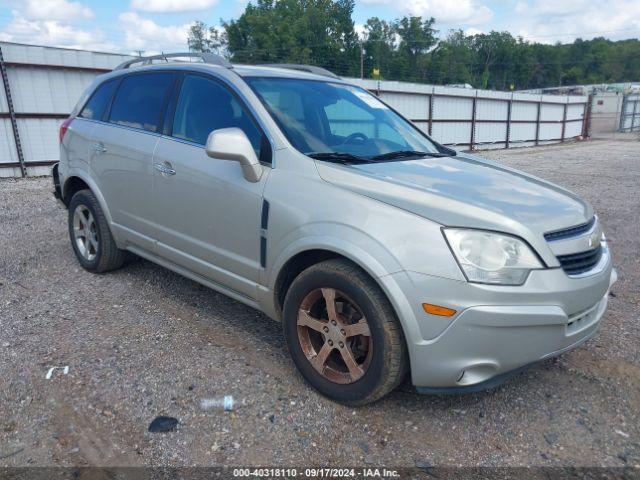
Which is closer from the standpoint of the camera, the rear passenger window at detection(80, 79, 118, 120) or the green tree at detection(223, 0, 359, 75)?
the rear passenger window at detection(80, 79, 118, 120)

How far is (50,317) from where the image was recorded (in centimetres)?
387

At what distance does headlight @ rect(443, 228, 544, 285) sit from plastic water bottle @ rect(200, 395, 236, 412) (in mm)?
1453

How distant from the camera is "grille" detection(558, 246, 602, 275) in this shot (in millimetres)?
2502

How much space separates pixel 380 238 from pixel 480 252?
1.54ft

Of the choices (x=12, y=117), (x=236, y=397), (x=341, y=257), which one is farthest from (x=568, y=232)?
(x=12, y=117)

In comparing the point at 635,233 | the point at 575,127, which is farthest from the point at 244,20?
the point at 635,233

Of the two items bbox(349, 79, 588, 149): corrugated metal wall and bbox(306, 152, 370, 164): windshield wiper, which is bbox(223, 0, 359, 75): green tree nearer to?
bbox(349, 79, 588, 149): corrugated metal wall

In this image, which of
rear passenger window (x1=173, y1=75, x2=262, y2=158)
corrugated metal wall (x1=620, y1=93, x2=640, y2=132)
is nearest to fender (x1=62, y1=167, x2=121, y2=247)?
rear passenger window (x1=173, y1=75, x2=262, y2=158)

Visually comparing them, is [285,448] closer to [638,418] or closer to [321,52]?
[638,418]

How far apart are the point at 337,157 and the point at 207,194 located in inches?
35.5

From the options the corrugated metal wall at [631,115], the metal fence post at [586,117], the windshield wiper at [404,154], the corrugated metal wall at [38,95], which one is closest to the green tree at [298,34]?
the corrugated metal wall at [631,115]

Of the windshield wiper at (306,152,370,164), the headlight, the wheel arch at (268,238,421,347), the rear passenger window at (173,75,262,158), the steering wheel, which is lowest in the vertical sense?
the wheel arch at (268,238,421,347)

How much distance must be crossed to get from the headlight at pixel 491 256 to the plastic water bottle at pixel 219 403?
1.45m

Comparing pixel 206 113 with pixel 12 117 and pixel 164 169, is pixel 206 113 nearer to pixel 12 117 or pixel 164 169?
pixel 164 169
